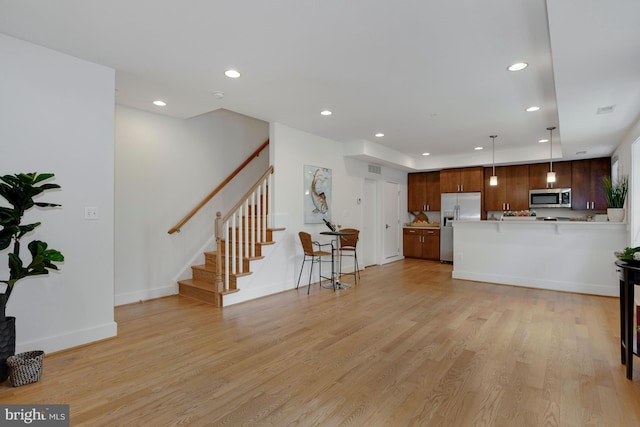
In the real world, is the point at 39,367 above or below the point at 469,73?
below

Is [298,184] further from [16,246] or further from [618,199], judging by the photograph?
[618,199]

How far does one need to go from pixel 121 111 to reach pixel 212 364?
3588 mm

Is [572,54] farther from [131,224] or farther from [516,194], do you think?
[516,194]

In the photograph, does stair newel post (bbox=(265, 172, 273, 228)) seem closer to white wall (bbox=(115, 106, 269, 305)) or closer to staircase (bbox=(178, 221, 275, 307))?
staircase (bbox=(178, 221, 275, 307))

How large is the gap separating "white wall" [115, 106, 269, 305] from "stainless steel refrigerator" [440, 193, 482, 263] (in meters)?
5.35

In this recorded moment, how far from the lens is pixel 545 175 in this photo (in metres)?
7.37

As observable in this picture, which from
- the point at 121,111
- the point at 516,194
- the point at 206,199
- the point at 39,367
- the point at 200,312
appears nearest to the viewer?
the point at 39,367

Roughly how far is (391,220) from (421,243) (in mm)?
1116

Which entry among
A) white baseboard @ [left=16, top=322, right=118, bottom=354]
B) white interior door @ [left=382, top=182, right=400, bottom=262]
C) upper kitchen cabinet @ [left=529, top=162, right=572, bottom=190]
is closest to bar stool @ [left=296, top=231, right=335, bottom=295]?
white interior door @ [left=382, top=182, right=400, bottom=262]

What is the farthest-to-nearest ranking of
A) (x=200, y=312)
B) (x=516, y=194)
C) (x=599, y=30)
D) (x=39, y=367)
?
1. (x=516, y=194)
2. (x=200, y=312)
3. (x=39, y=367)
4. (x=599, y=30)

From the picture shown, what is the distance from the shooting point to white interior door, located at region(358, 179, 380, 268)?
7.52 metres

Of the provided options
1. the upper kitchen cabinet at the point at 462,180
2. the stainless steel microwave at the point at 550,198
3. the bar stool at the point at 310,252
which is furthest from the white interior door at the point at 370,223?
the stainless steel microwave at the point at 550,198

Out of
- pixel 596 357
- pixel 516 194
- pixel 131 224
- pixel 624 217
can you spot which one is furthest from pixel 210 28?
pixel 516 194

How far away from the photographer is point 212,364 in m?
2.71
